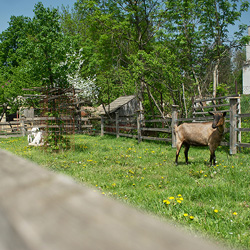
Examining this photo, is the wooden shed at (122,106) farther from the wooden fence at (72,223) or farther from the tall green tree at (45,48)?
the wooden fence at (72,223)

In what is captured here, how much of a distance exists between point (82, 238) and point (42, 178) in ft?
0.81

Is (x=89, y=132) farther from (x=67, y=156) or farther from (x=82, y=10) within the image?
(x=67, y=156)

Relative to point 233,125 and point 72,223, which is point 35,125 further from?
point 72,223

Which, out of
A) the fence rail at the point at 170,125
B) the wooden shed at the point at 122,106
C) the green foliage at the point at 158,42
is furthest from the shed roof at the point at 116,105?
the green foliage at the point at 158,42

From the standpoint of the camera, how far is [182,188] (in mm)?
4695

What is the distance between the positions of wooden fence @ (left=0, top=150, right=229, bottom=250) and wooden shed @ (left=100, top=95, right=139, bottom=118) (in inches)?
792

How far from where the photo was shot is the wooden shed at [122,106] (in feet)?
70.3

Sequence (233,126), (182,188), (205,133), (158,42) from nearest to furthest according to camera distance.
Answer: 1. (182,188)
2. (205,133)
3. (233,126)
4. (158,42)

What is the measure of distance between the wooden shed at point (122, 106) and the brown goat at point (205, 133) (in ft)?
43.2

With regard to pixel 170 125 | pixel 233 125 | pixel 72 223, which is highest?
pixel 72 223

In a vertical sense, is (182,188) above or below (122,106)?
below

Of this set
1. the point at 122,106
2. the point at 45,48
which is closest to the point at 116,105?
the point at 122,106

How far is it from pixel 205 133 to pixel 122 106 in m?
16.5

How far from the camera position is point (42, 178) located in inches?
22.9
